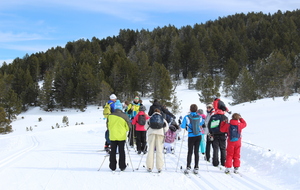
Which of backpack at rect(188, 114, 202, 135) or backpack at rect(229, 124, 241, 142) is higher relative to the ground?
backpack at rect(188, 114, 202, 135)

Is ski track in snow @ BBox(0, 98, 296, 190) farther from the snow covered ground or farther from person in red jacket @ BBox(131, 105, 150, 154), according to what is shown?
person in red jacket @ BBox(131, 105, 150, 154)

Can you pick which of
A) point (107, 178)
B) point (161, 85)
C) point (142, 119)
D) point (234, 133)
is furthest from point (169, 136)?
point (161, 85)

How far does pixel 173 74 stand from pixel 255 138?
5172 centimetres

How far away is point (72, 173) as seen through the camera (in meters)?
6.30

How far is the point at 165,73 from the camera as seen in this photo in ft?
144

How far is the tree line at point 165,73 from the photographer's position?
39.5 metres

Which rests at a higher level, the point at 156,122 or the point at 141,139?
the point at 156,122

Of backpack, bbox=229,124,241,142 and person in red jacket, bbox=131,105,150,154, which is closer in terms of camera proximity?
backpack, bbox=229,124,241,142

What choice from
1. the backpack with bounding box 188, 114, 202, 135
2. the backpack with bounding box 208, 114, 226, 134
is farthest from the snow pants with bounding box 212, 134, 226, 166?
the backpack with bounding box 188, 114, 202, 135

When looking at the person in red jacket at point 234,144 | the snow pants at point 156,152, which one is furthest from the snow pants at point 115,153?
the person in red jacket at point 234,144

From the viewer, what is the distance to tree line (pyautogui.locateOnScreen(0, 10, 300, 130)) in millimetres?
39531

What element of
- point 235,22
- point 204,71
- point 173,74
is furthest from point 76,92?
point 235,22

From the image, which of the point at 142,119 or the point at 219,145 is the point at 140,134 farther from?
the point at 219,145

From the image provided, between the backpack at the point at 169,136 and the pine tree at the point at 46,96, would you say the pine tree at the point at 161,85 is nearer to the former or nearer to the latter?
the pine tree at the point at 46,96
